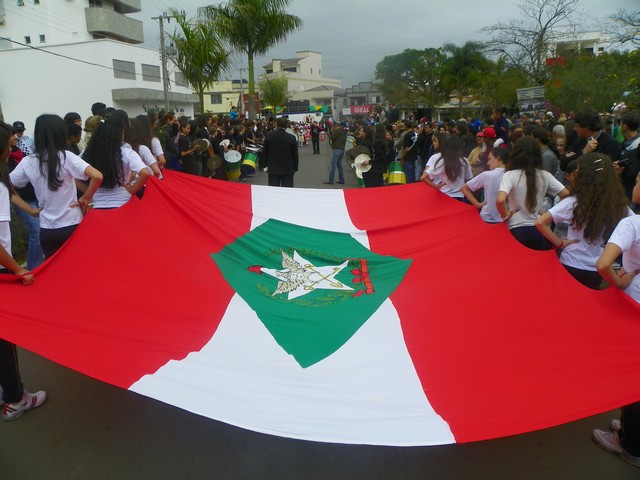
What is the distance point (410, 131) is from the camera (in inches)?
464

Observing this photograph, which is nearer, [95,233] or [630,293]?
[630,293]

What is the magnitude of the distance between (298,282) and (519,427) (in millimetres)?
2271

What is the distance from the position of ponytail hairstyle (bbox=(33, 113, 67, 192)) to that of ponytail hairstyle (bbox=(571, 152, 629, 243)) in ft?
12.7

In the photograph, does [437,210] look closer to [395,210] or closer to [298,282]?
[395,210]

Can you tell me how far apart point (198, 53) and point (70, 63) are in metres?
21.4

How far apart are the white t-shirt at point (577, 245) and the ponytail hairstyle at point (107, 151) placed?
3.74 meters

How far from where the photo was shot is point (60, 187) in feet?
13.1

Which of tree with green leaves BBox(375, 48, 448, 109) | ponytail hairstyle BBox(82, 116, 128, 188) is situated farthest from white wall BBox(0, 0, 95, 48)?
ponytail hairstyle BBox(82, 116, 128, 188)

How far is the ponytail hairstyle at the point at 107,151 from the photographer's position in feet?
15.1

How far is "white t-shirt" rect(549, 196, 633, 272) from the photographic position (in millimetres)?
3582

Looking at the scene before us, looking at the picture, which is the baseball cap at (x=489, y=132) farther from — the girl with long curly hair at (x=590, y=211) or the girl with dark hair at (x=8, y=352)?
the girl with dark hair at (x=8, y=352)

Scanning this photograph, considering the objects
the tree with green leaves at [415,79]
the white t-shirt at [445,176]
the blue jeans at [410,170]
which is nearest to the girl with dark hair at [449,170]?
the white t-shirt at [445,176]

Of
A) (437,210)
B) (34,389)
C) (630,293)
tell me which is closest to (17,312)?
(34,389)

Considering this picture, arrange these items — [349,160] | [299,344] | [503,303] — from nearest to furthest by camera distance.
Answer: [299,344] → [503,303] → [349,160]
